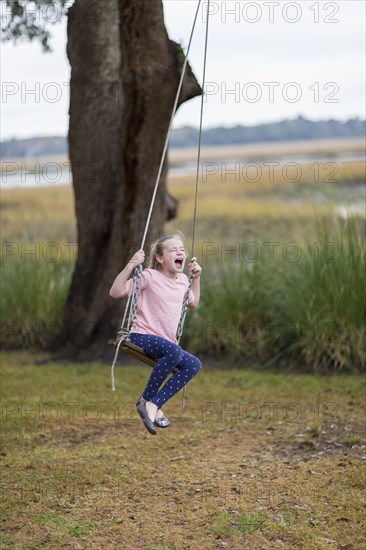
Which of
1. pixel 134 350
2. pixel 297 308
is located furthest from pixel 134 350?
pixel 297 308

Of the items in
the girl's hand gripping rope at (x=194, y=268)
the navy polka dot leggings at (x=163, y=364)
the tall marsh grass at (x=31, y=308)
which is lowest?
the tall marsh grass at (x=31, y=308)

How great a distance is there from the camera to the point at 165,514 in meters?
5.77

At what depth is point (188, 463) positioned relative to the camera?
6.79 metres

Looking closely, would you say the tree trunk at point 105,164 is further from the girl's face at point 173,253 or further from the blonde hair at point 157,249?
the girl's face at point 173,253

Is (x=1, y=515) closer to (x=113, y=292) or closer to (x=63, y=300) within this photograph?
(x=113, y=292)

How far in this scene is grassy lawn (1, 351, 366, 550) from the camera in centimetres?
549

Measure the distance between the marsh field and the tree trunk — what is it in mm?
605

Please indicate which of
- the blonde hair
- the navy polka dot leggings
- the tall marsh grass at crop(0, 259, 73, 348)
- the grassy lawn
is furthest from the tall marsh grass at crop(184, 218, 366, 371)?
the navy polka dot leggings

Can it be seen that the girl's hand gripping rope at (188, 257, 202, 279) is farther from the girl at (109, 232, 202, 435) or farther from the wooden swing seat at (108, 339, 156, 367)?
the wooden swing seat at (108, 339, 156, 367)

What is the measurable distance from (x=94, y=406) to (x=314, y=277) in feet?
8.85

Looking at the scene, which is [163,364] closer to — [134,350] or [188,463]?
[134,350]

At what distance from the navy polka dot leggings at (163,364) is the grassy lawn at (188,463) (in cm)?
78

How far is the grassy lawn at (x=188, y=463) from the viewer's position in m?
5.49

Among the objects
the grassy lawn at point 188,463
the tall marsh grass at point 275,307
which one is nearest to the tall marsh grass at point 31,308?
the tall marsh grass at point 275,307
